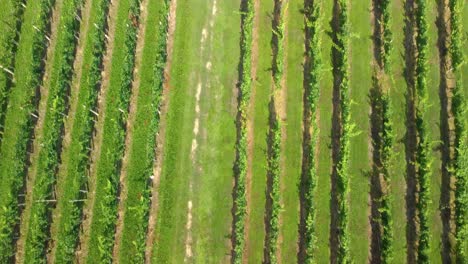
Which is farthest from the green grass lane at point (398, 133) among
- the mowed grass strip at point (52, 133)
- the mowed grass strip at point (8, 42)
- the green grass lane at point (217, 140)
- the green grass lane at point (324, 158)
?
the mowed grass strip at point (8, 42)

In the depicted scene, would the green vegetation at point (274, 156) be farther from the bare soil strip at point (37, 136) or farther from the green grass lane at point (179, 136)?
the bare soil strip at point (37, 136)

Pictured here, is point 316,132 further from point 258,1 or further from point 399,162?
point 258,1

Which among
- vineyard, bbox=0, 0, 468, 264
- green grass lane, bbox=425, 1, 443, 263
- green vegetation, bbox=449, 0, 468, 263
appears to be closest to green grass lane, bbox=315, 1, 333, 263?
vineyard, bbox=0, 0, 468, 264

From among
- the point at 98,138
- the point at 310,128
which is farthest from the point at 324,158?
the point at 98,138

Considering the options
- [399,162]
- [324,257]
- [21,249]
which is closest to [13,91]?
[21,249]

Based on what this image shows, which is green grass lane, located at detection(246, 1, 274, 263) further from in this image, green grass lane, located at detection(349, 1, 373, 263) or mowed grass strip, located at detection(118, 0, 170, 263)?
mowed grass strip, located at detection(118, 0, 170, 263)

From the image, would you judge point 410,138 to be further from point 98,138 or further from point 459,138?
point 98,138

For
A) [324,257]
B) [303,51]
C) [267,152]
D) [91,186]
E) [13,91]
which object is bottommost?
[324,257]

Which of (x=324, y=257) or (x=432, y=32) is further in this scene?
(x=432, y=32)
